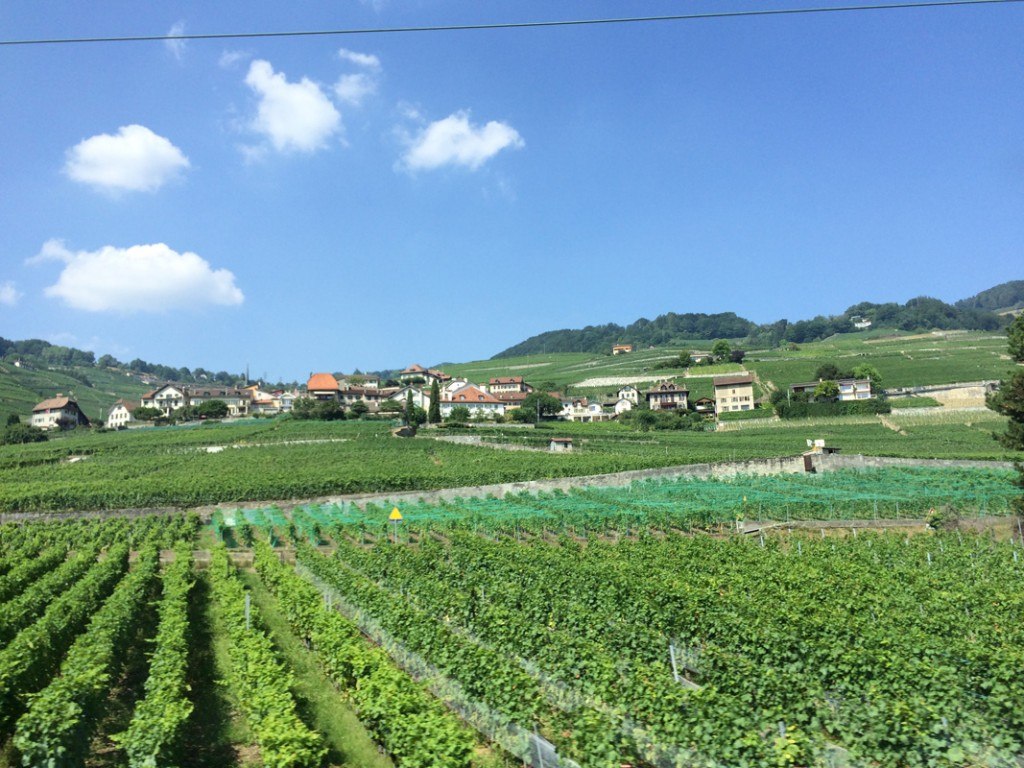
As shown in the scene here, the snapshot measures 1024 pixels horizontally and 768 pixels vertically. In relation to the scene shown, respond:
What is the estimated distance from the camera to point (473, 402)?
374ft

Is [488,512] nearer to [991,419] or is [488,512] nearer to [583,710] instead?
[583,710]

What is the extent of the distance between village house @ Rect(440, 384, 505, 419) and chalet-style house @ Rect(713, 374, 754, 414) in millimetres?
35796

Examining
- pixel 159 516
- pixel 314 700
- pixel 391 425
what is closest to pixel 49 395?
pixel 391 425

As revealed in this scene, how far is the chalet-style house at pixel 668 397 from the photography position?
4306 inches

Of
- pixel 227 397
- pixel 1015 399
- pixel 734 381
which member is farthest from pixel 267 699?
pixel 227 397

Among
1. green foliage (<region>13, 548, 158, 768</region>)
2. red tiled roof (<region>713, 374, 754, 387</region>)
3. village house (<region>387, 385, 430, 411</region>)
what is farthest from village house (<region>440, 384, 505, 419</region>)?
green foliage (<region>13, 548, 158, 768</region>)

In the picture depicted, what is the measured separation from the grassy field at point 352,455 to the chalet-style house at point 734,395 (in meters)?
16.2

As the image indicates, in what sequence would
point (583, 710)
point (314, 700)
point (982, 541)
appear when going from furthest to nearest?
point (982, 541) → point (314, 700) → point (583, 710)

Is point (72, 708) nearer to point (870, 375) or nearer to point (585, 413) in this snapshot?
point (585, 413)

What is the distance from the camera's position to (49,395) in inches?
6334

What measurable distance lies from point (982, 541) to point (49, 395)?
190920mm

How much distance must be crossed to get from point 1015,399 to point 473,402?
91318 mm

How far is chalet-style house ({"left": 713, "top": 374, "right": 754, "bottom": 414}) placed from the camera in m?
102

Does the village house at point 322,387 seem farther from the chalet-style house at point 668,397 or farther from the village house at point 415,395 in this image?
the chalet-style house at point 668,397
